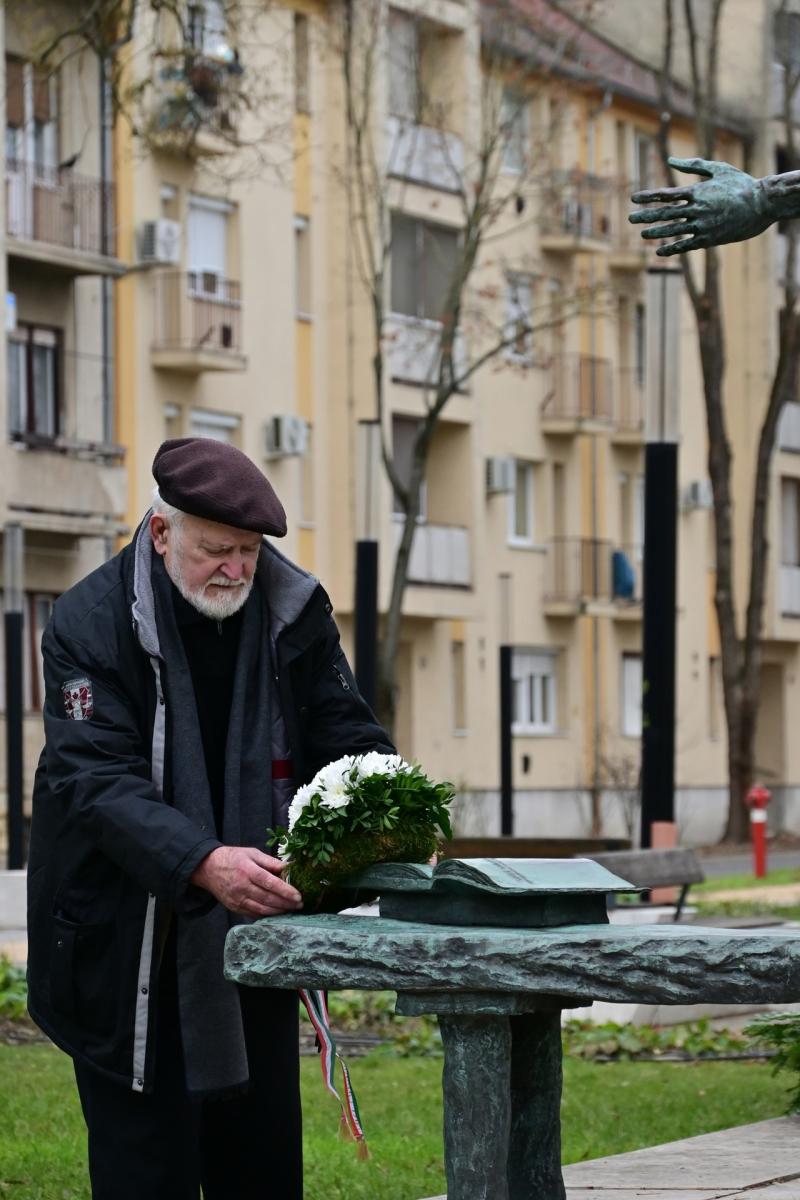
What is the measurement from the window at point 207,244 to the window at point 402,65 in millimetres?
3402

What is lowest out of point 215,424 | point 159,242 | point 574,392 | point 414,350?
point 215,424

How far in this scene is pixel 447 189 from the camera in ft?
143

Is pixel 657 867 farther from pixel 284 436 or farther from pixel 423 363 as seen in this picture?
pixel 423 363

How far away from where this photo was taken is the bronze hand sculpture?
19.7 feet

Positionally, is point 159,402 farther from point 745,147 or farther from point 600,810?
point 745,147

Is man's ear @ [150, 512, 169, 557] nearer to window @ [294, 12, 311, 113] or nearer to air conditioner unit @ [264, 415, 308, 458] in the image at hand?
air conditioner unit @ [264, 415, 308, 458]

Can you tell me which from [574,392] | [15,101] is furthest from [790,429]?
[15,101]

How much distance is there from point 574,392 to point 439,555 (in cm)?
546

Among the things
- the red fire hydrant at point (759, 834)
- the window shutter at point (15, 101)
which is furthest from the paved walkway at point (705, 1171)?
the window shutter at point (15, 101)

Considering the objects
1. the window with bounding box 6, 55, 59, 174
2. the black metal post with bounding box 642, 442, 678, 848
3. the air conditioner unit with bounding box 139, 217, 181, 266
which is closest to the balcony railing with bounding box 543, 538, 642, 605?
the air conditioner unit with bounding box 139, 217, 181, 266

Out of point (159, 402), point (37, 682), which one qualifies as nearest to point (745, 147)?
point (159, 402)

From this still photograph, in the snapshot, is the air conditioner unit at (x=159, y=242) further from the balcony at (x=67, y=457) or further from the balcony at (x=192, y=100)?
the balcony at (x=192, y=100)

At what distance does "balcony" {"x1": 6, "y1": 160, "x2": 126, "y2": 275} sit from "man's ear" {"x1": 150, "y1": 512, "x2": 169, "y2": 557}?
29.5 metres

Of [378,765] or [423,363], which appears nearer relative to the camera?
[378,765]
